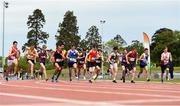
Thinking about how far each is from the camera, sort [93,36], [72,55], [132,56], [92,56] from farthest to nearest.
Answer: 1. [93,36]
2. [132,56]
3. [72,55]
4. [92,56]

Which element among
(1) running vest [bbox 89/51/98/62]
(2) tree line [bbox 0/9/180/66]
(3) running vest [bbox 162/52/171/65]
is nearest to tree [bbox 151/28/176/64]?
(2) tree line [bbox 0/9/180/66]

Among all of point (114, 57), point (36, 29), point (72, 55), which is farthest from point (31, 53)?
point (36, 29)

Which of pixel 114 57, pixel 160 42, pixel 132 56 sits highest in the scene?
pixel 160 42

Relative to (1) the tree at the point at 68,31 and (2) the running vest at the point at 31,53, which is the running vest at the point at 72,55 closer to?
(2) the running vest at the point at 31,53

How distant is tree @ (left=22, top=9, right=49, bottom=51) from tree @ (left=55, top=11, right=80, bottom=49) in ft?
14.4

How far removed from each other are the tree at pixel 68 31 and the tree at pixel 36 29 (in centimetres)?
438

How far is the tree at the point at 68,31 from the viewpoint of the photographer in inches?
5438

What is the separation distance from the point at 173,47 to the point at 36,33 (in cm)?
3417

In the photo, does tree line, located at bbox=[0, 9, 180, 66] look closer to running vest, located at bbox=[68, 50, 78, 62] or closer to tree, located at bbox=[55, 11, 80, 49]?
tree, located at bbox=[55, 11, 80, 49]

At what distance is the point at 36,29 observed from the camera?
137875mm

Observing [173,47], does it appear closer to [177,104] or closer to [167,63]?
[167,63]

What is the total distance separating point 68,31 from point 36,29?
25.6 feet

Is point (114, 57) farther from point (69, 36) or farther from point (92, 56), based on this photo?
point (69, 36)

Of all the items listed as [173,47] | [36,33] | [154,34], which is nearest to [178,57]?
[173,47]
